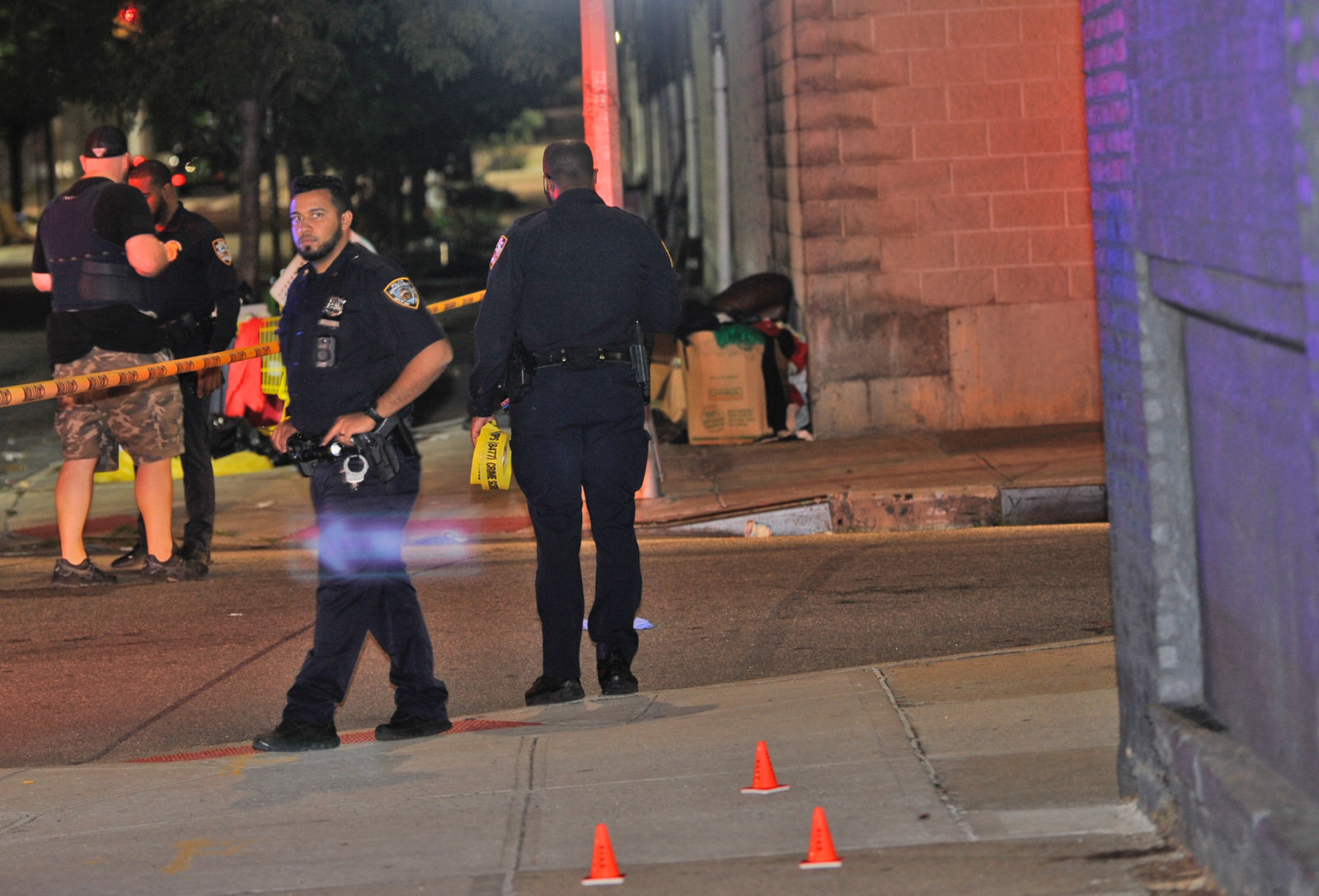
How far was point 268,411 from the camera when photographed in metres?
12.2

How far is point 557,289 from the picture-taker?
19.9 feet

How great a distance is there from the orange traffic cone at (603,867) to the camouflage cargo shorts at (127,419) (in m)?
5.10

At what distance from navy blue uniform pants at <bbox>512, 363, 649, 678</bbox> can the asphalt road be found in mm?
468

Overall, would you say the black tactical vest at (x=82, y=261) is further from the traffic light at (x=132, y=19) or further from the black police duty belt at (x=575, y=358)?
the traffic light at (x=132, y=19)

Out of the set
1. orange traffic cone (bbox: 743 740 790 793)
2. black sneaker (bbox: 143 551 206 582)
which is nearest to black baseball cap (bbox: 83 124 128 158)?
black sneaker (bbox: 143 551 206 582)

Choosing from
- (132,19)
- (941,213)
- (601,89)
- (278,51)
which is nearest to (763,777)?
(601,89)

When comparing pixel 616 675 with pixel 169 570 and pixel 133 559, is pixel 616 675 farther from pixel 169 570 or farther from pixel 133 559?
pixel 133 559

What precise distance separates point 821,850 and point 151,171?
19.8 feet

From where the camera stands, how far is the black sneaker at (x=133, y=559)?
916 centimetres

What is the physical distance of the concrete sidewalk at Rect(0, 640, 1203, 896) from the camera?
4.14 m

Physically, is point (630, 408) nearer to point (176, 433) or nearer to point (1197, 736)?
point (1197, 736)

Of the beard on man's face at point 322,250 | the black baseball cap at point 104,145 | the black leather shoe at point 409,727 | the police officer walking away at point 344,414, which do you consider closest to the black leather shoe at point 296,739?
the police officer walking away at point 344,414

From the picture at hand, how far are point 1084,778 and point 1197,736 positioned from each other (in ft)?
2.39

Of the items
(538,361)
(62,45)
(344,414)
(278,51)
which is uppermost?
(62,45)
